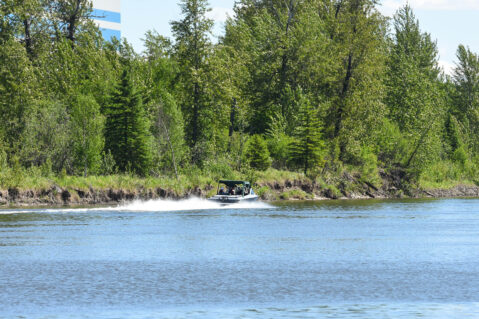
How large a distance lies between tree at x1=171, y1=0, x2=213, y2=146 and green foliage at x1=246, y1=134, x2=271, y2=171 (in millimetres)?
6620

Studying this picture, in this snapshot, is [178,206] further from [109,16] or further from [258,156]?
[109,16]

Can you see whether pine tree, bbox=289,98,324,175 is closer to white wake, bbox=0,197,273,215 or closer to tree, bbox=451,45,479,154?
white wake, bbox=0,197,273,215

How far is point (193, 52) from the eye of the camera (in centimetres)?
8362

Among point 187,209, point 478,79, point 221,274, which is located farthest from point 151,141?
point 478,79

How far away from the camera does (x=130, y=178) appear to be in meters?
68.6

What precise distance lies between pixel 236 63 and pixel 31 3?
26.1m

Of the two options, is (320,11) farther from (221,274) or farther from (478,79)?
(221,274)

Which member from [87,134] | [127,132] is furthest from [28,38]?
[127,132]

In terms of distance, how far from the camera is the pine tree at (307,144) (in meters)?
84.5

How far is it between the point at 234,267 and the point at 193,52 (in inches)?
2250

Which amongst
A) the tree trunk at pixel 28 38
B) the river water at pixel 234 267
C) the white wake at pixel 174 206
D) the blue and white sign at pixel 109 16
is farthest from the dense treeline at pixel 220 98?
the river water at pixel 234 267

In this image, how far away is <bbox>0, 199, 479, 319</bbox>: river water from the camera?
2120 centimetres

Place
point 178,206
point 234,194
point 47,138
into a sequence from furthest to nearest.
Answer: point 47,138 → point 234,194 → point 178,206

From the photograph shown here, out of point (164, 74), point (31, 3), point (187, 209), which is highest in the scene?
point (31, 3)
